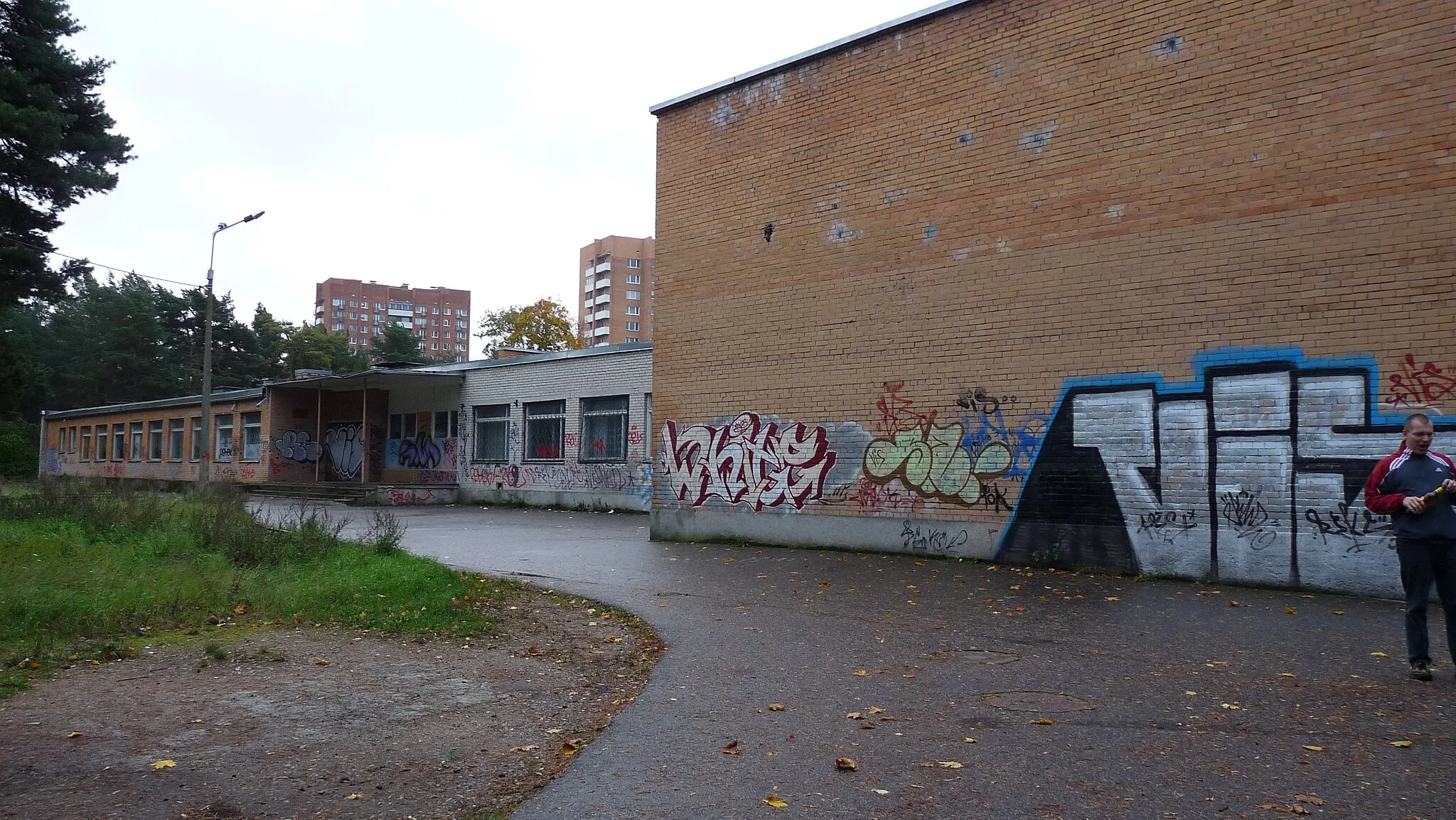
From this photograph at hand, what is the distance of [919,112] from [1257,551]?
6.84m

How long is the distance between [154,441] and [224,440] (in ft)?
22.5

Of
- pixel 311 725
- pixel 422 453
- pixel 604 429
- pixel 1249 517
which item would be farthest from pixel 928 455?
pixel 422 453

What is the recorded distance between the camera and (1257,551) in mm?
10031

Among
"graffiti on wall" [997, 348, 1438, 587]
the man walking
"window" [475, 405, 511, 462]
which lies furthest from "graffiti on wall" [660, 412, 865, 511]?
"window" [475, 405, 511, 462]

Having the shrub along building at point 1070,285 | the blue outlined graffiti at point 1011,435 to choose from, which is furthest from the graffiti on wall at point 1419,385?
the blue outlined graffiti at point 1011,435

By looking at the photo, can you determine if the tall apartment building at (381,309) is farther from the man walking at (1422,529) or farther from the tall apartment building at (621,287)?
the man walking at (1422,529)

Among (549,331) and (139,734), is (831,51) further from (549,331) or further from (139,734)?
→ (549,331)

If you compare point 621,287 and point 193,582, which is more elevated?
point 621,287

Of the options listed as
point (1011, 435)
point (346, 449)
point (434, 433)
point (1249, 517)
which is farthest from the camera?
point (346, 449)

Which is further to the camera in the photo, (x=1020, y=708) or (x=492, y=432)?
(x=492, y=432)

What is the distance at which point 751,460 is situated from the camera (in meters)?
14.7

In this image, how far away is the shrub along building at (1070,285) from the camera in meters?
9.59

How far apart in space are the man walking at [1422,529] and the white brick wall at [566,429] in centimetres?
1634

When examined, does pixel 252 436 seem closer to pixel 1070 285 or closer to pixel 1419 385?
pixel 1070 285
